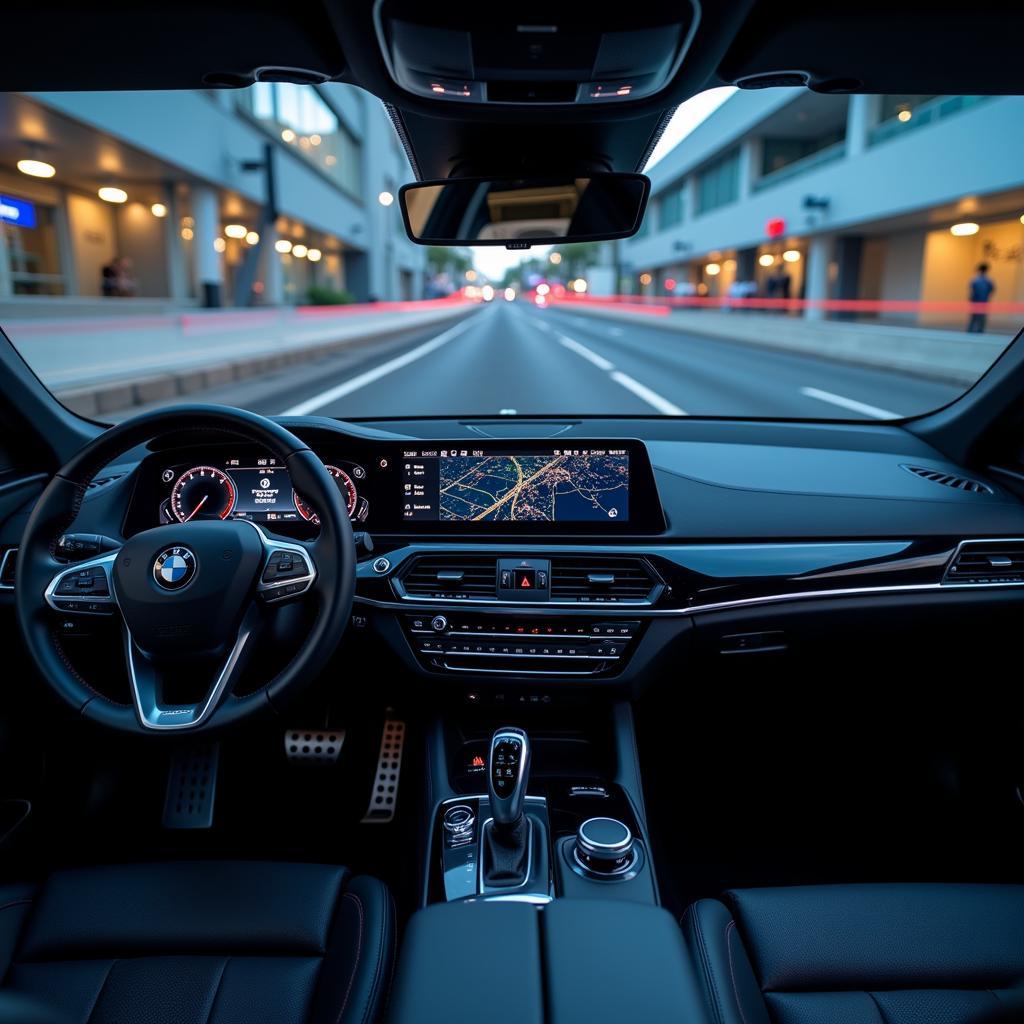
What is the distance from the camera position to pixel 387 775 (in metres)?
3.21

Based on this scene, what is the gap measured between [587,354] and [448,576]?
26.6 ft

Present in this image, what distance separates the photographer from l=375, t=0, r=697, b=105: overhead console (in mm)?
1868

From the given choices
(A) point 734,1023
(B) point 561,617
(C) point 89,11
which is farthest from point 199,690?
(C) point 89,11

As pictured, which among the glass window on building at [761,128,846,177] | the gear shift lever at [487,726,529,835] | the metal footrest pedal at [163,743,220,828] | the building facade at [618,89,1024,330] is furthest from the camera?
the glass window on building at [761,128,846,177]

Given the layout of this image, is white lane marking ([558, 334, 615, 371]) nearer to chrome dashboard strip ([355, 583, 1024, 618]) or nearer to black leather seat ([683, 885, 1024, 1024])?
chrome dashboard strip ([355, 583, 1024, 618])

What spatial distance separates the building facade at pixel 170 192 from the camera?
50.3 ft

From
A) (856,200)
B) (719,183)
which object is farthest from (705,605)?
(719,183)

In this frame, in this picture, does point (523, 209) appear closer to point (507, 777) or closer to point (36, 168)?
point (507, 777)

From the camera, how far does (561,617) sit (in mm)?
2705

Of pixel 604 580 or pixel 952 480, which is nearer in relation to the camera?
Answer: pixel 604 580

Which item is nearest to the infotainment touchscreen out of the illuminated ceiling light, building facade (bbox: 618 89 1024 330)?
building facade (bbox: 618 89 1024 330)

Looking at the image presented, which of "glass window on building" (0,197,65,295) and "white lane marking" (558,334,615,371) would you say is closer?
"white lane marking" (558,334,615,371)

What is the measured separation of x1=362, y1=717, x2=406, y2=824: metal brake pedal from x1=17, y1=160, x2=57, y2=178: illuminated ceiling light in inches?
685

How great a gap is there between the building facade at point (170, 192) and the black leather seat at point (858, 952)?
9.59 meters
